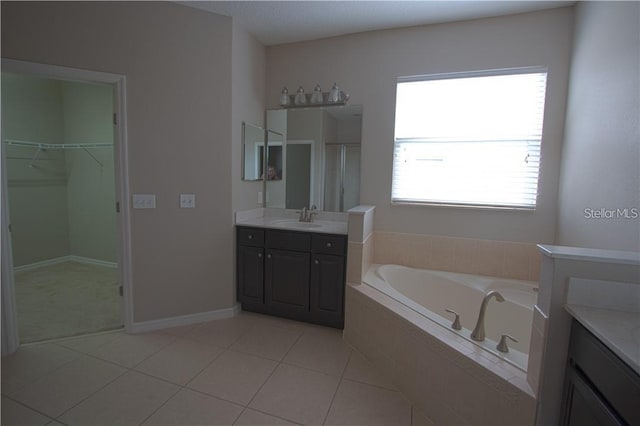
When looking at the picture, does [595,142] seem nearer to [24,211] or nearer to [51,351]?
[51,351]

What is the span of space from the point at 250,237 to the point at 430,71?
222cm

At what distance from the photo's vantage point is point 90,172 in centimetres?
423

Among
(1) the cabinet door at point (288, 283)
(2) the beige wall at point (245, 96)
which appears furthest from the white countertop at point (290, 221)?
(1) the cabinet door at point (288, 283)

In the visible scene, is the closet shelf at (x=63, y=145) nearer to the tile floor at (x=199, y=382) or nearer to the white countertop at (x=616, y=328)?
the tile floor at (x=199, y=382)

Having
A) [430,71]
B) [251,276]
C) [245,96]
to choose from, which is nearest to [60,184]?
[245,96]

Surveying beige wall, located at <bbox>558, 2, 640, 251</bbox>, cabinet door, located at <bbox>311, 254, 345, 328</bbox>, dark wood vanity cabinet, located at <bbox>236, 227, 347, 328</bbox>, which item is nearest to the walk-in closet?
dark wood vanity cabinet, located at <bbox>236, 227, 347, 328</bbox>

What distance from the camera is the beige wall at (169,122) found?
7.33 ft

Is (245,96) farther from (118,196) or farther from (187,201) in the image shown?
(118,196)

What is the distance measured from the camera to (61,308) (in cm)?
292

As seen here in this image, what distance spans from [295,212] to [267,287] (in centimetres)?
85

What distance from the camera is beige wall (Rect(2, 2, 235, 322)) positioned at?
7.33 feet

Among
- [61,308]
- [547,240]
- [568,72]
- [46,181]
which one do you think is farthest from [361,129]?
[46,181]

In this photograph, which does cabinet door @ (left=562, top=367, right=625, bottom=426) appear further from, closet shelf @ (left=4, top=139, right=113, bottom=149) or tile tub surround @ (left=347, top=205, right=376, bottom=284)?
closet shelf @ (left=4, top=139, right=113, bottom=149)

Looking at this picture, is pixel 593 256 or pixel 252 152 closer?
pixel 593 256
